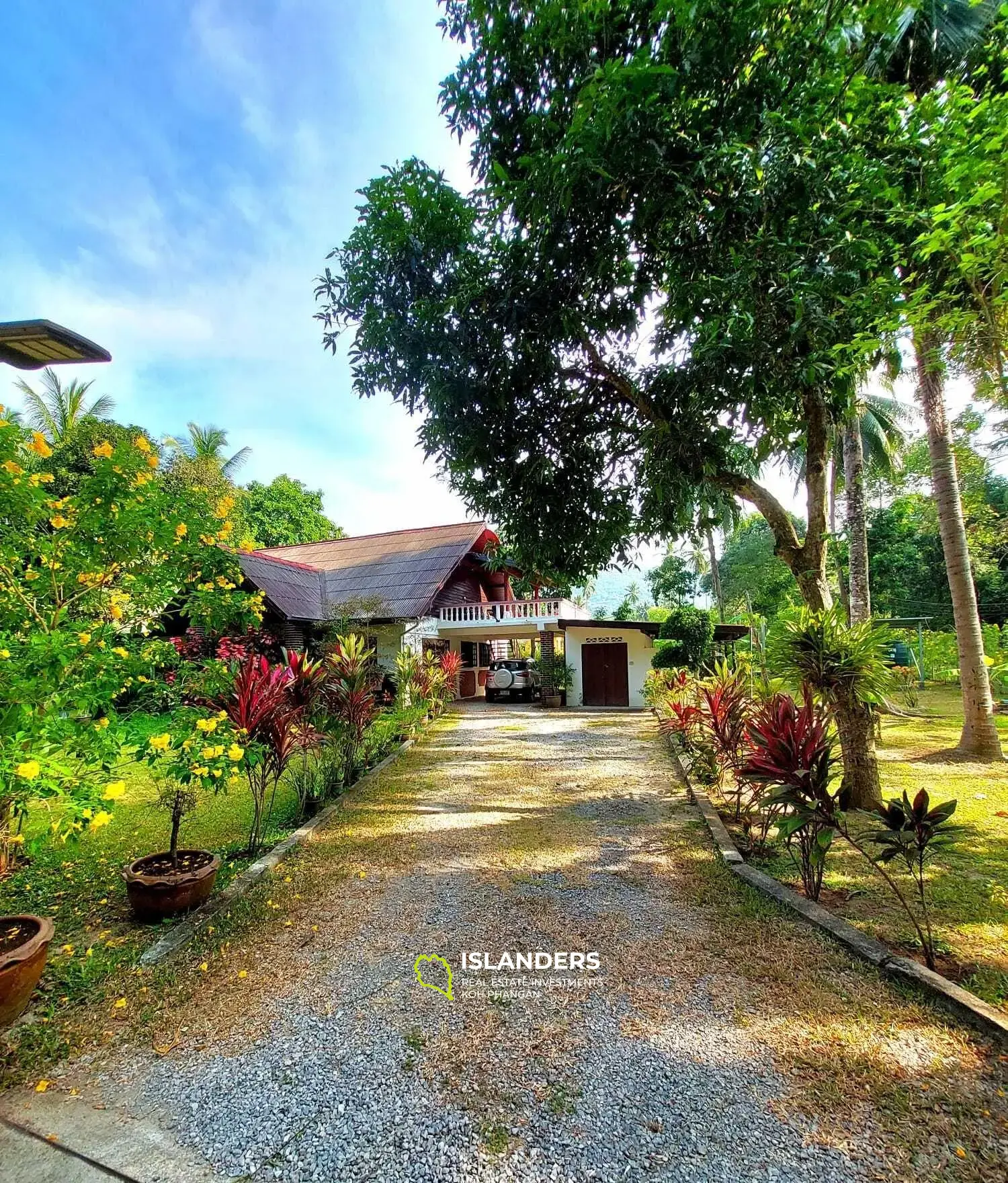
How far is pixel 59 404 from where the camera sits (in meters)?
17.7

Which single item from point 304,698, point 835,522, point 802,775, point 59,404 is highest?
point 59,404

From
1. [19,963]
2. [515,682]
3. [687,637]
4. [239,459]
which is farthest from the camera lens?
[239,459]

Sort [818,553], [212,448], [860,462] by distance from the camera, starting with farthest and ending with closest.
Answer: [212,448] → [860,462] → [818,553]

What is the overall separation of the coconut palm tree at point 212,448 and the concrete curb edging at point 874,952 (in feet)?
77.3

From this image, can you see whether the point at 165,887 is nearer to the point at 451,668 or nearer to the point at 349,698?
the point at 349,698

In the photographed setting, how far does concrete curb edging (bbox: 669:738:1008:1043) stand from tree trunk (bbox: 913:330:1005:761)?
5.24 metres

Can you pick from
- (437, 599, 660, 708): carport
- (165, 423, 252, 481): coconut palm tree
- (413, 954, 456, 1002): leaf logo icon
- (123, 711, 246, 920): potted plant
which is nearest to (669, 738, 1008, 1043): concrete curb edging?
(413, 954, 456, 1002): leaf logo icon

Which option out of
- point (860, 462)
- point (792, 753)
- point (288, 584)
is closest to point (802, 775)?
point (792, 753)

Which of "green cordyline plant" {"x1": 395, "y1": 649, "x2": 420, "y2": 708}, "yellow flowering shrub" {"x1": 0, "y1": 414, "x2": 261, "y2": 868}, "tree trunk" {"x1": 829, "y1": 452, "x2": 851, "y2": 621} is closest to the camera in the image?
"yellow flowering shrub" {"x1": 0, "y1": 414, "x2": 261, "y2": 868}

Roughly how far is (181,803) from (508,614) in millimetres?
13781

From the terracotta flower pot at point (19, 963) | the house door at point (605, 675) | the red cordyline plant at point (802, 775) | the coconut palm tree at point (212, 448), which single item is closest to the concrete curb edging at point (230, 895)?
the terracotta flower pot at point (19, 963)

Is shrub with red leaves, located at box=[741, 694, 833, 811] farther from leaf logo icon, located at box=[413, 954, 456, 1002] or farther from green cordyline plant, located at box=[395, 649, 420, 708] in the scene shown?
green cordyline plant, located at box=[395, 649, 420, 708]

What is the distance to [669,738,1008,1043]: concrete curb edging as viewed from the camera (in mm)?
2172

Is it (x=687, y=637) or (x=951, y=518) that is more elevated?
(x=951, y=518)
